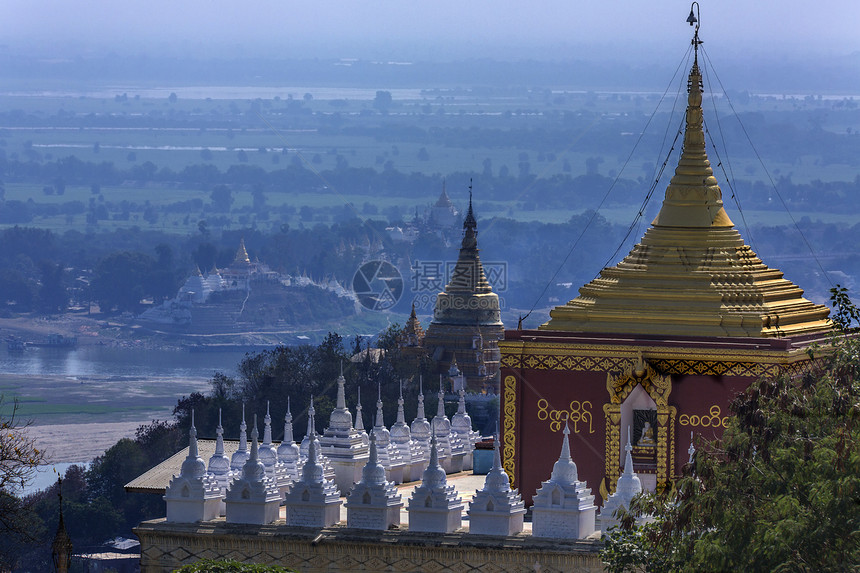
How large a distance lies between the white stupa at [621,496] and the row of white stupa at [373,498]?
1 centimetres

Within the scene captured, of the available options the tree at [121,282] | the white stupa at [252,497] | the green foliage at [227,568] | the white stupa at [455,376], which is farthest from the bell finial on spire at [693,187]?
the tree at [121,282]

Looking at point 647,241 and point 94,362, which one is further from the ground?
point 647,241

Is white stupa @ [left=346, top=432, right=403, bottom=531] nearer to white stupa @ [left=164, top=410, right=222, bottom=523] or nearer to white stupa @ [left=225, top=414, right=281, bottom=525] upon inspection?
white stupa @ [left=225, top=414, right=281, bottom=525]

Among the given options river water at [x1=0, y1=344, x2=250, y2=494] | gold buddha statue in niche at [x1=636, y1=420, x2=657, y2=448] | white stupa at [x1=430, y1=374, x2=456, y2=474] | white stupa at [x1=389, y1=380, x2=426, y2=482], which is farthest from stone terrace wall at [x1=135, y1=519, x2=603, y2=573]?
river water at [x1=0, y1=344, x2=250, y2=494]

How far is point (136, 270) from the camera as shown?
194625mm

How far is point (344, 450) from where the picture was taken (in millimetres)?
42781

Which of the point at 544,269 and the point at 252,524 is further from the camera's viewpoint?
the point at 544,269

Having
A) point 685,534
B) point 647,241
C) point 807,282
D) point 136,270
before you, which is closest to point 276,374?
point 807,282

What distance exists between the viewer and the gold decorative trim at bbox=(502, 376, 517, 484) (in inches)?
1598

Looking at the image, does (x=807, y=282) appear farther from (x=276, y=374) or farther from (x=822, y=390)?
(x=822, y=390)

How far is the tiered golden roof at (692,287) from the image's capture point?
4059cm

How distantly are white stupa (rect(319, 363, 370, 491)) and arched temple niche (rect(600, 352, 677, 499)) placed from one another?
468 cm

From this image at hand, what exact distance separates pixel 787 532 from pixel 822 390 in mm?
2760

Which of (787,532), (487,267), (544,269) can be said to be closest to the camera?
(787,532)
